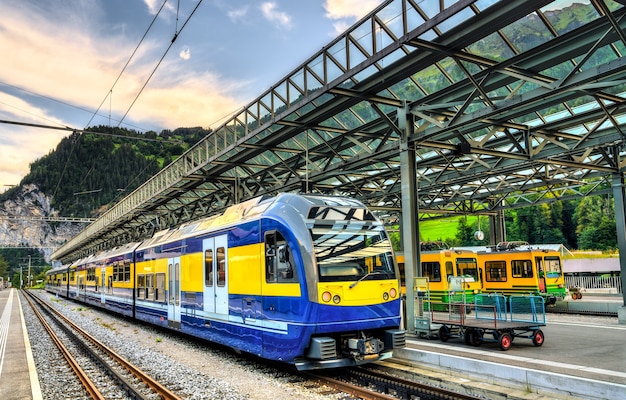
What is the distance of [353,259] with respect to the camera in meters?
9.45

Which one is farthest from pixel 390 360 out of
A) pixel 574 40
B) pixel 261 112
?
pixel 261 112

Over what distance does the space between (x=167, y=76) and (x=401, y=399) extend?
41.5 feet

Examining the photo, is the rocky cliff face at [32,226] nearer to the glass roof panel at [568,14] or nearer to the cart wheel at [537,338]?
the cart wheel at [537,338]

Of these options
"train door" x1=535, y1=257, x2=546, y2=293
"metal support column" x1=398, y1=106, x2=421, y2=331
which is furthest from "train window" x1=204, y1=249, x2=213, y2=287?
"train door" x1=535, y1=257, x2=546, y2=293

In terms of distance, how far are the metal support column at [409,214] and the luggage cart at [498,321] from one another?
89 cm

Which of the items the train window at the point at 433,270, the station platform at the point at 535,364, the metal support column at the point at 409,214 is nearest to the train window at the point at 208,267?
the station platform at the point at 535,364

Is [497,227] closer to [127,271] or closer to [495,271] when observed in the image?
[495,271]

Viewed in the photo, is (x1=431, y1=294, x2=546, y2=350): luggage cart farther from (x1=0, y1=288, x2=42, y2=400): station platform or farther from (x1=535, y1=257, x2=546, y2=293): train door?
(x1=535, y1=257, x2=546, y2=293): train door

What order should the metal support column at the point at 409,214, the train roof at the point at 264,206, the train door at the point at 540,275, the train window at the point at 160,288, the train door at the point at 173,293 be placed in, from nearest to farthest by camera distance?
the train roof at the point at 264,206 < the metal support column at the point at 409,214 < the train door at the point at 173,293 < the train window at the point at 160,288 < the train door at the point at 540,275

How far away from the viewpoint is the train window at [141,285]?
60.8 feet

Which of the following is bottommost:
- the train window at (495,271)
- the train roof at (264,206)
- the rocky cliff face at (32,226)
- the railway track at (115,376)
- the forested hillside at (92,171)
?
the railway track at (115,376)

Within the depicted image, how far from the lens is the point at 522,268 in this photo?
933 inches

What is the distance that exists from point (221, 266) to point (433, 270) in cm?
1272

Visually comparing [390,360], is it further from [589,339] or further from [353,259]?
[589,339]
